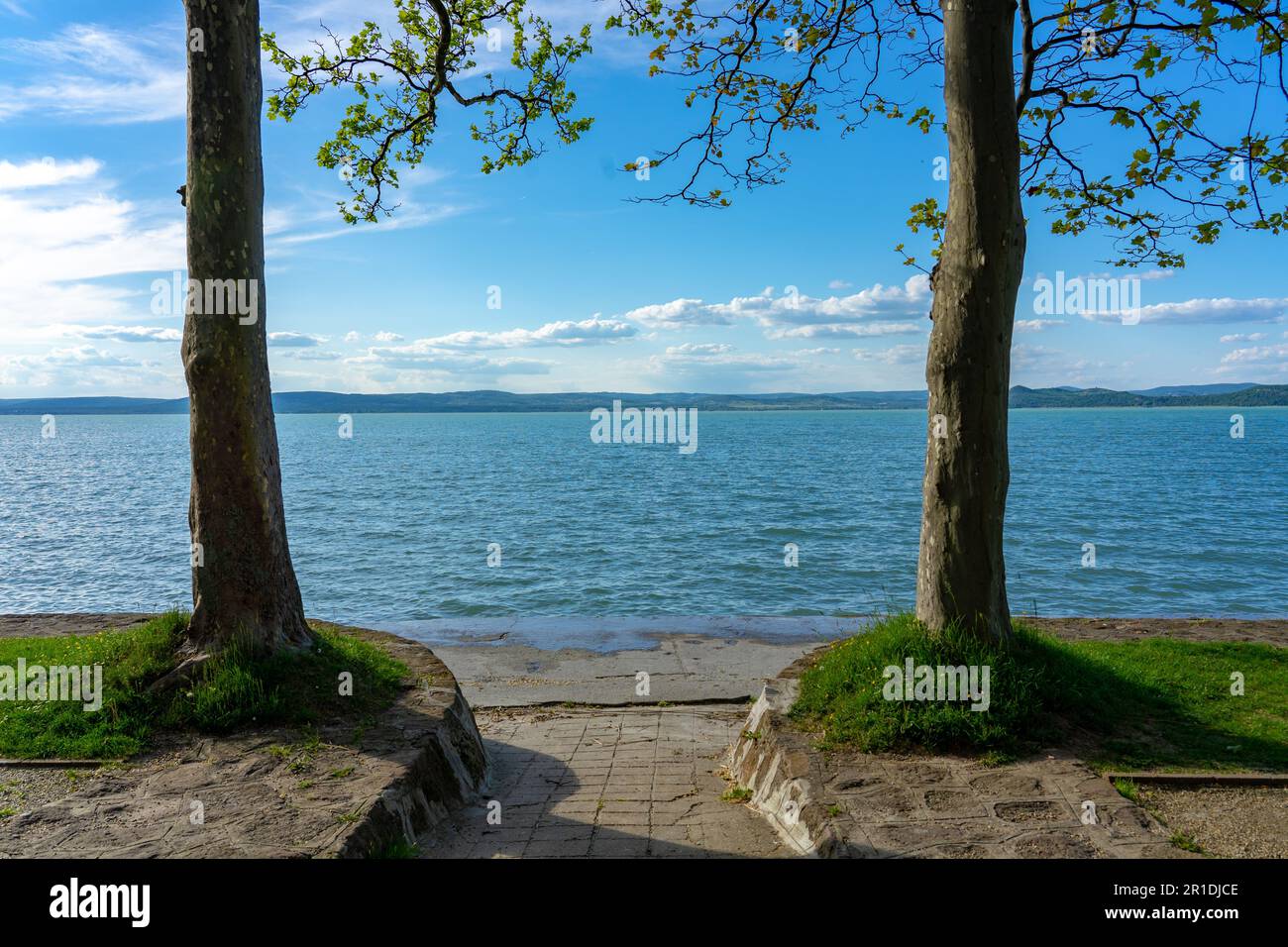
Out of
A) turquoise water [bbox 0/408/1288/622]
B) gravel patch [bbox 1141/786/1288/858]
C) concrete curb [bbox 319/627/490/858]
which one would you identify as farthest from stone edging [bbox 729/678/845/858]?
turquoise water [bbox 0/408/1288/622]

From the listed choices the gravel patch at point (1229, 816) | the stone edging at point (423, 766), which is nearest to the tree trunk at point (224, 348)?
the stone edging at point (423, 766)

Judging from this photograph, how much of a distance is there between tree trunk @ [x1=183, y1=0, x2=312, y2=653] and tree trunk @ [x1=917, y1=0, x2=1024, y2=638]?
5499mm

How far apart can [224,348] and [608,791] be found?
4.79 metres

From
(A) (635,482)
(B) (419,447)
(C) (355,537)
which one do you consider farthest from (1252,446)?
(C) (355,537)

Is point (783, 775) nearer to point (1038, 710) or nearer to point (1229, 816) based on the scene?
point (1038, 710)

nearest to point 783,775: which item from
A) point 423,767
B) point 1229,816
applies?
point 423,767

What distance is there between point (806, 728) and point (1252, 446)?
366 ft

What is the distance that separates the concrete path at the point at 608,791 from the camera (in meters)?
5.82

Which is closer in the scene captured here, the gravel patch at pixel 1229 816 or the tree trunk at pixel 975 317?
the gravel patch at pixel 1229 816

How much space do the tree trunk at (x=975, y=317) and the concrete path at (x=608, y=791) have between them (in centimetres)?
→ 239

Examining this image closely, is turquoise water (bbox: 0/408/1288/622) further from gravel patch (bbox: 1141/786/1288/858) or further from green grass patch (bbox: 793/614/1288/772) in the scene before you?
gravel patch (bbox: 1141/786/1288/858)

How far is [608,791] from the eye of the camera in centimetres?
709

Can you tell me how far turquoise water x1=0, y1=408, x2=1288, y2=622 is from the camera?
2131 cm

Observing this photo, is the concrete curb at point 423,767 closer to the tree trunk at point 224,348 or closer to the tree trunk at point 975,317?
the tree trunk at point 224,348
